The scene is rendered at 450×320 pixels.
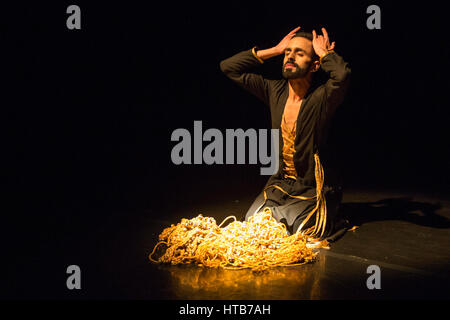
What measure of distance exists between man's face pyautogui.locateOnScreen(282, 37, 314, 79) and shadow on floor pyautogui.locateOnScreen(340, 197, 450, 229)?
1.09 metres

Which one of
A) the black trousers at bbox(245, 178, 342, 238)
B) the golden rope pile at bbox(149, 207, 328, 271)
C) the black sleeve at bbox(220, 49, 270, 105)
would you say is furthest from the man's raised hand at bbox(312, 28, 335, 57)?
the golden rope pile at bbox(149, 207, 328, 271)

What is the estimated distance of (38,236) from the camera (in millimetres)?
3129

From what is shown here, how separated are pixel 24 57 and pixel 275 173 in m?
2.81

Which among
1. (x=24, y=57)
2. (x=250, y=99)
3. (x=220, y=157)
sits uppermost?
(x=24, y=57)

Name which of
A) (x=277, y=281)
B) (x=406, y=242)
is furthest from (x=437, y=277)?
(x=277, y=281)

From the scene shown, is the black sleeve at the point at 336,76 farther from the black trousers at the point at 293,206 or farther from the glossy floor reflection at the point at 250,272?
the glossy floor reflection at the point at 250,272

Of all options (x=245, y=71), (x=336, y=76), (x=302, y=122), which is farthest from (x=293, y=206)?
(x=245, y=71)

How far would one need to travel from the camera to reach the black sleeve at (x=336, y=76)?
2.79m

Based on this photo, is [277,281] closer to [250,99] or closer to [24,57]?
[24,57]

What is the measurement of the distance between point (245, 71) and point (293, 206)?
0.96 m

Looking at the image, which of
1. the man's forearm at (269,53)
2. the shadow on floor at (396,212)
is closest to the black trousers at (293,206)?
the shadow on floor at (396,212)

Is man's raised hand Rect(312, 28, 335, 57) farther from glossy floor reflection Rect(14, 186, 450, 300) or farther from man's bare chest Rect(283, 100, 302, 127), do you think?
glossy floor reflection Rect(14, 186, 450, 300)

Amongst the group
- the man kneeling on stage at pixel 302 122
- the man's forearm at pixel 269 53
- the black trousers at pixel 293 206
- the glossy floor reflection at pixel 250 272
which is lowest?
the glossy floor reflection at pixel 250 272

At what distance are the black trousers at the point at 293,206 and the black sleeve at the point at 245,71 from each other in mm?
650
